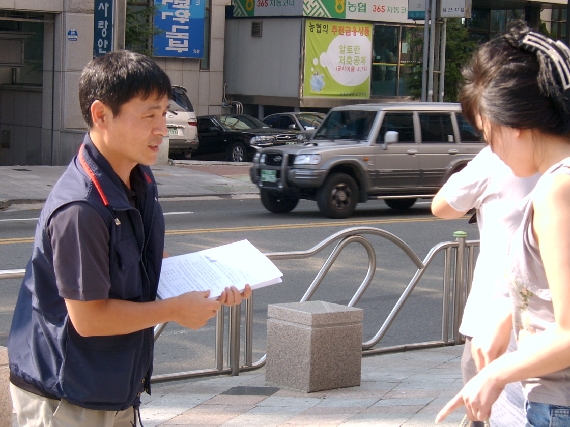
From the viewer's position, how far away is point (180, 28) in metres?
31.0

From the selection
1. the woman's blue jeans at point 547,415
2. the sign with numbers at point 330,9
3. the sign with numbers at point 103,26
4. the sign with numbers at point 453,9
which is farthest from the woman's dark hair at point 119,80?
the sign with numbers at point 330,9

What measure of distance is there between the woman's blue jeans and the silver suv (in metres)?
12.2

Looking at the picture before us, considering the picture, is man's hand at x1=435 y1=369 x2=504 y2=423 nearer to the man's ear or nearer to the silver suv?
the man's ear

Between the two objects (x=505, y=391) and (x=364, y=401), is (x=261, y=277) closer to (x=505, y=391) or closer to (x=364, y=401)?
(x=505, y=391)

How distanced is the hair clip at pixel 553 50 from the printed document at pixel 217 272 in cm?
104

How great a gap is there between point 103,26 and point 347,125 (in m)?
7.67

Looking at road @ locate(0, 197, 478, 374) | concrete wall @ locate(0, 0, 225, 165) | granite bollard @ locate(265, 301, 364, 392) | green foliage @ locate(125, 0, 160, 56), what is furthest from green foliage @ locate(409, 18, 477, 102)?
granite bollard @ locate(265, 301, 364, 392)

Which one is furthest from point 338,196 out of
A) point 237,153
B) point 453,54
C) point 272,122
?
point 453,54

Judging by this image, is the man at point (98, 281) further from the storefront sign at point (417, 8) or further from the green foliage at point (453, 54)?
the green foliage at point (453, 54)

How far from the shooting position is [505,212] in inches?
146

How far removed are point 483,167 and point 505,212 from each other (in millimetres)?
241

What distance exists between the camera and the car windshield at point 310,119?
26.6m

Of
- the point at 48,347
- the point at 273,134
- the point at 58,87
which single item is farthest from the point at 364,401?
the point at 273,134

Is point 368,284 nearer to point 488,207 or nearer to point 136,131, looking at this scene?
point 488,207
